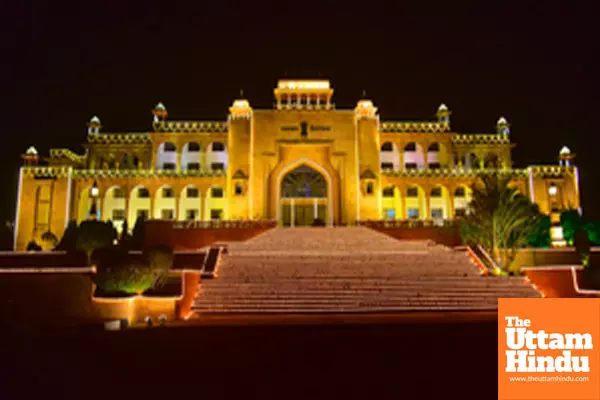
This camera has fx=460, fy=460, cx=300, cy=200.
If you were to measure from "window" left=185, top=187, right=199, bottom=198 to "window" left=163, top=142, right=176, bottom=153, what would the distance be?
3706 millimetres

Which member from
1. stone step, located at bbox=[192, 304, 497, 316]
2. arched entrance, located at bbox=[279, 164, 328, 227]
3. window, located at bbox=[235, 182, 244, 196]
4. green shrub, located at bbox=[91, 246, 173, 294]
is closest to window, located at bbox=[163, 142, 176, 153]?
window, located at bbox=[235, 182, 244, 196]

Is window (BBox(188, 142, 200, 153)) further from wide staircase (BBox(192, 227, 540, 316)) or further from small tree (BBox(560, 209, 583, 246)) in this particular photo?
small tree (BBox(560, 209, 583, 246))

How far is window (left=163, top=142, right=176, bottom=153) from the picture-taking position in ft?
127

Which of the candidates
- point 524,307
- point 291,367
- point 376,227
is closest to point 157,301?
point 291,367

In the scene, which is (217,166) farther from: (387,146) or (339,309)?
(339,309)

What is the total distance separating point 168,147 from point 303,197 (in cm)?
1302

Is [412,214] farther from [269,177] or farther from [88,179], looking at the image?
[88,179]

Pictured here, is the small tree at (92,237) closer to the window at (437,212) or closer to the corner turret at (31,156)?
the corner turret at (31,156)

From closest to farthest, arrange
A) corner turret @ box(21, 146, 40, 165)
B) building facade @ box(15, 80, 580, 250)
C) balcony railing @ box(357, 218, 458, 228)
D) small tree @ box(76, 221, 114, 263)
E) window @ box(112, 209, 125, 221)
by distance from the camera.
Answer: small tree @ box(76, 221, 114, 263)
balcony railing @ box(357, 218, 458, 228)
building facade @ box(15, 80, 580, 250)
corner turret @ box(21, 146, 40, 165)
window @ box(112, 209, 125, 221)

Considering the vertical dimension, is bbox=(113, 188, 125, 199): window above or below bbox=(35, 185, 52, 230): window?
above

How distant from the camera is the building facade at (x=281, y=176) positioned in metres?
33.7

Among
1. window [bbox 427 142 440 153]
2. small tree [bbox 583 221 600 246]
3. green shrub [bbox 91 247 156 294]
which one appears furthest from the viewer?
window [bbox 427 142 440 153]

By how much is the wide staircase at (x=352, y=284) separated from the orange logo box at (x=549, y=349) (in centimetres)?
787

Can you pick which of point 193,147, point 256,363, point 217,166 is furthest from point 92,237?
point 193,147
